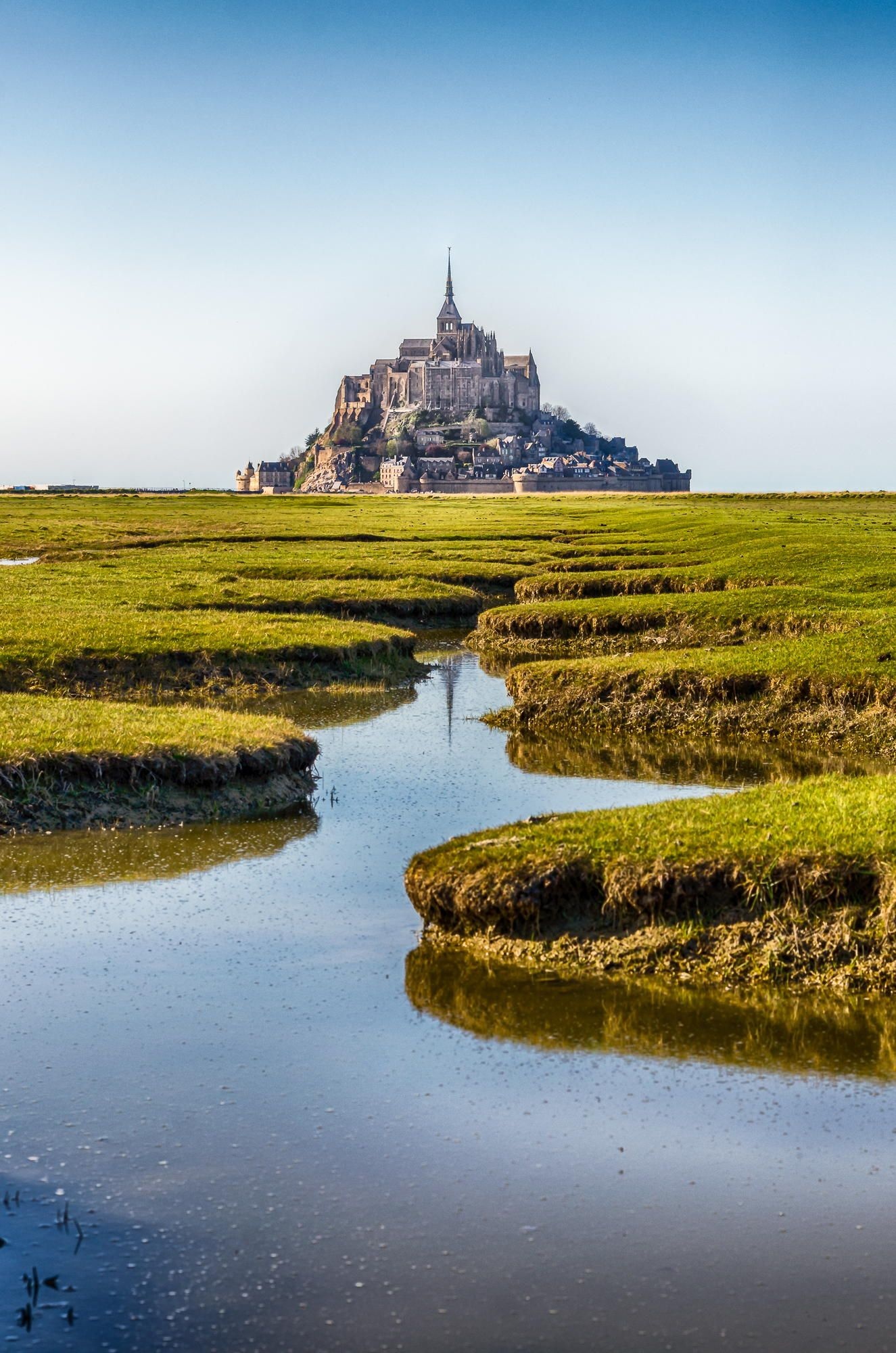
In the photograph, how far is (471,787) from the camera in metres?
18.6

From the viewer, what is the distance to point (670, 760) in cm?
2130

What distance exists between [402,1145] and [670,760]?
13155 mm

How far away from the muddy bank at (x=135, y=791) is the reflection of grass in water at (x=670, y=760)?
450 cm

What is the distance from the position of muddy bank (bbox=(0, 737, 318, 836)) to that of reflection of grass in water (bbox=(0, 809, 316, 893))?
0.98 feet

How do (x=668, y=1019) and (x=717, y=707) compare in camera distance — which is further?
(x=717, y=707)

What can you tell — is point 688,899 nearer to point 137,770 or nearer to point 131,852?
point 131,852

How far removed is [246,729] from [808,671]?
1028cm

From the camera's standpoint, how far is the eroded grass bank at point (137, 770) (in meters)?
16.0

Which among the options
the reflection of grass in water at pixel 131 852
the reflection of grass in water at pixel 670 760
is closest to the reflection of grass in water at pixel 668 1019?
the reflection of grass in water at pixel 131 852

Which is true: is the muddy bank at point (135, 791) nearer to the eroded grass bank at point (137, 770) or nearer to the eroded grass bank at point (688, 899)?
the eroded grass bank at point (137, 770)

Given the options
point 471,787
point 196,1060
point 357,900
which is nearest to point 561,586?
point 471,787

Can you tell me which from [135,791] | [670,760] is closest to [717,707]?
[670,760]

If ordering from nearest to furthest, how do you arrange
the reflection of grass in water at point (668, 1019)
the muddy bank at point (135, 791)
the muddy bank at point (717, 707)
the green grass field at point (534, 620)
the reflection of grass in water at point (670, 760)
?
the reflection of grass in water at point (668, 1019) < the muddy bank at point (135, 791) < the reflection of grass in water at point (670, 760) < the muddy bank at point (717, 707) < the green grass field at point (534, 620)

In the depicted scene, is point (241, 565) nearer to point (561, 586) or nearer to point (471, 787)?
point (561, 586)
